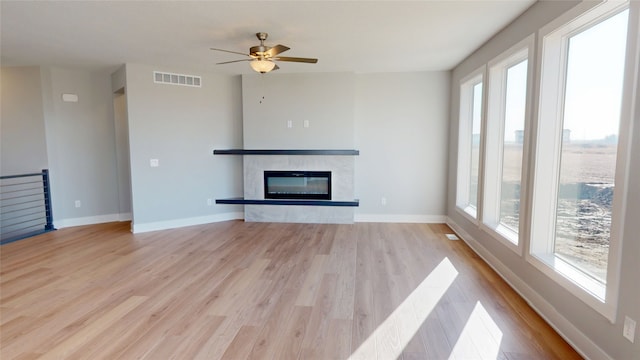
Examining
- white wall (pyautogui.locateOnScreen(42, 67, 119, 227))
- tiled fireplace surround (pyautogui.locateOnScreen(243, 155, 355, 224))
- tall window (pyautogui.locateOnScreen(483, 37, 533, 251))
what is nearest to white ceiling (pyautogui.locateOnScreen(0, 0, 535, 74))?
tall window (pyautogui.locateOnScreen(483, 37, 533, 251))

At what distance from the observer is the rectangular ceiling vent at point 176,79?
5.22 meters

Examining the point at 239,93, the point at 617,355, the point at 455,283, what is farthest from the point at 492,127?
the point at 239,93

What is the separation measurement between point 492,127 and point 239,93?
167 inches

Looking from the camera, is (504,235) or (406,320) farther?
(504,235)

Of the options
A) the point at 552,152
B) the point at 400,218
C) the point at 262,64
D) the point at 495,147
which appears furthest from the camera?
the point at 400,218

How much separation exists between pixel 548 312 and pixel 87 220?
6.81 m

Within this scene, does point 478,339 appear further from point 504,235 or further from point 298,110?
point 298,110

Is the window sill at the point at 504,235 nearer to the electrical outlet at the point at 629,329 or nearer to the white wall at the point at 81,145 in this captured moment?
the electrical outlet at the point at 629,329

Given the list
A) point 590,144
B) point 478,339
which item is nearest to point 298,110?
point 590,144

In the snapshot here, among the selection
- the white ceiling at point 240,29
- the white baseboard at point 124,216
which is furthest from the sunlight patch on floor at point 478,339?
the white baseboard at point 124,216

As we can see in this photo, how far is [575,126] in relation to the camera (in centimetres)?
252

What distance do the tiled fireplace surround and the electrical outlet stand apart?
410 cm

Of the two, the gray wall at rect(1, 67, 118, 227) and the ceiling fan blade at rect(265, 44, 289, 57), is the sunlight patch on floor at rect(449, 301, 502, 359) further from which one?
the gray wall at rect(1, 67, 118, 227)

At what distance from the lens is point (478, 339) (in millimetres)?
2318
